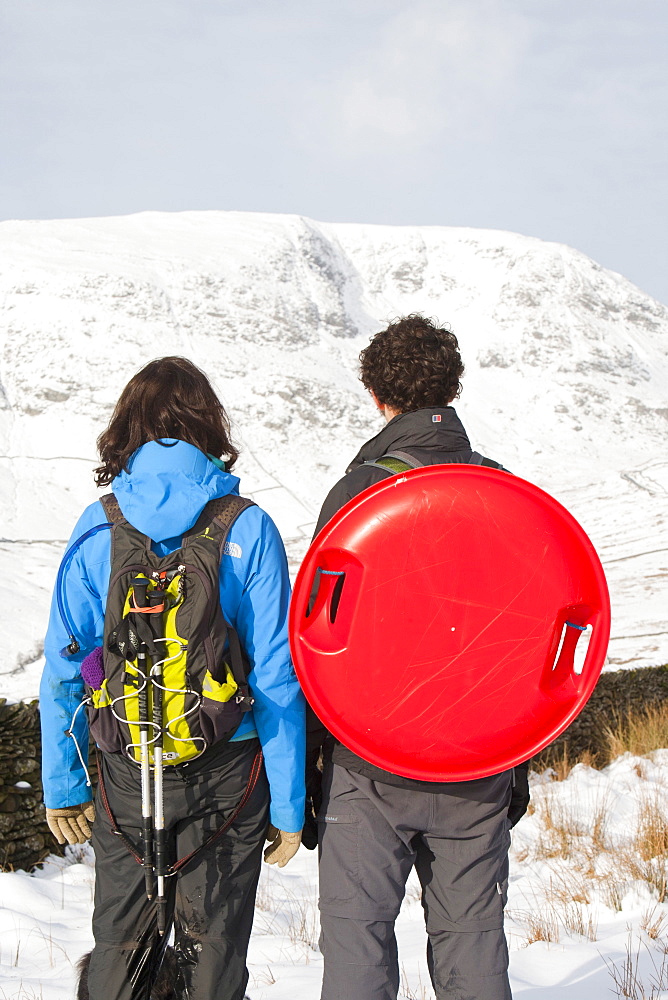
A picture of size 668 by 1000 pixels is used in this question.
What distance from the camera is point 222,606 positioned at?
160 centimetres

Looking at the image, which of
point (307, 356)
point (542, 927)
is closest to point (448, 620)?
point (542, 927)

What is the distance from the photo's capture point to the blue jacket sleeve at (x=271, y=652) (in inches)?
63.5

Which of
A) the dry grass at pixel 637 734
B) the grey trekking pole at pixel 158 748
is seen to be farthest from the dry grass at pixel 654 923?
the dry grass at pixel 637 734

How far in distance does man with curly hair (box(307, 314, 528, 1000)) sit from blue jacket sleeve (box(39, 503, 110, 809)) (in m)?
0.49

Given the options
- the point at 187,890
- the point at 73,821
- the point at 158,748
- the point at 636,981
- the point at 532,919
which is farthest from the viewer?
the point at 532,919

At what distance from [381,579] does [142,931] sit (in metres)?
0.89

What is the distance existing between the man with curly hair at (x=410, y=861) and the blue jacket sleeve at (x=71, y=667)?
19.2 inches

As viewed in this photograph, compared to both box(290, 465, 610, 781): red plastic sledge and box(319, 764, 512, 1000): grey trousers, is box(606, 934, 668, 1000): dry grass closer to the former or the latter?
box(319, 764, 512, 1000): grey trousers

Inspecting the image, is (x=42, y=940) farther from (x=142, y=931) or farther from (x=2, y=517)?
(x=2, y=517)

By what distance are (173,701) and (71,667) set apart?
0.28 m

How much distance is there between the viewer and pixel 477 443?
18812 mm

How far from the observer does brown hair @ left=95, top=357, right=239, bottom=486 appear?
1688mm

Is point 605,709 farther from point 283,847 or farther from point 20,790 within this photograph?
point 283,847

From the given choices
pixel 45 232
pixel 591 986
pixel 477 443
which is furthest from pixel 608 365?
pixel 591 986
